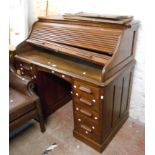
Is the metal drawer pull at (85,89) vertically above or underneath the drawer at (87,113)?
above

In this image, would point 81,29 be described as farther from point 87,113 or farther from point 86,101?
point 87,113

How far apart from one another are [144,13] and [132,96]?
35.4 inches

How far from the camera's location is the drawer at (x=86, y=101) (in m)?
1.64

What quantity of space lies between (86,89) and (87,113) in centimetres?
26

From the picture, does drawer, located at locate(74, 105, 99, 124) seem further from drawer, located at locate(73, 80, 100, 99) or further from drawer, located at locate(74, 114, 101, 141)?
drawer, located at locate(73, 80, 100, 99)

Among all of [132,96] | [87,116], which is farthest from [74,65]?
[132,96]

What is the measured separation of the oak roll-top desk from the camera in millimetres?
1611

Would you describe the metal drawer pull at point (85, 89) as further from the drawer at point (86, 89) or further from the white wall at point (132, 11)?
the white wall at point (132, 11)

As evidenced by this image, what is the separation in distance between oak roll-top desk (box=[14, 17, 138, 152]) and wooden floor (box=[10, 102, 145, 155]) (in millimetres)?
78

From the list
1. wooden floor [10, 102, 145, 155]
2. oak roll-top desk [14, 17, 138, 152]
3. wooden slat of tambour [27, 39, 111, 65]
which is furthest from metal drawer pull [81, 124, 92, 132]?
wooden slat of tambour [27, 39, 111, 65]

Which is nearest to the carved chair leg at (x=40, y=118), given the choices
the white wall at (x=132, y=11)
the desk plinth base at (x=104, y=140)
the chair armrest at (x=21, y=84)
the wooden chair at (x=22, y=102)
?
the wooden chair at (x=22, y=102)
